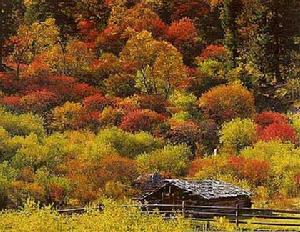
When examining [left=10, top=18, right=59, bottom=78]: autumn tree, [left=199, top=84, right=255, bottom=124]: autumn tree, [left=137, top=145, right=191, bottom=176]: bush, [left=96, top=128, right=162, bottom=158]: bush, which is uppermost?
[left=10, top=18, right=59, bottom=78]: autumn tree

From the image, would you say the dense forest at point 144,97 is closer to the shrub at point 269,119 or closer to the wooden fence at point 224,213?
the shrub at point 269,119

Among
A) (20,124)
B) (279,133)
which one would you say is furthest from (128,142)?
(279,133)

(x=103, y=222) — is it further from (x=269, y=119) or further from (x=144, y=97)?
(x=144, y=97)

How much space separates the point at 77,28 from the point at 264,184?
2265 inches

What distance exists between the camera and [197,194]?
190 ft

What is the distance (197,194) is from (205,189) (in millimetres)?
1523

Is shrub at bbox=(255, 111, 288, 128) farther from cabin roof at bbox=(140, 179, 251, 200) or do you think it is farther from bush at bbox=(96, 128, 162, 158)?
cabin roof at bbox=(140, 179, 251, 200)

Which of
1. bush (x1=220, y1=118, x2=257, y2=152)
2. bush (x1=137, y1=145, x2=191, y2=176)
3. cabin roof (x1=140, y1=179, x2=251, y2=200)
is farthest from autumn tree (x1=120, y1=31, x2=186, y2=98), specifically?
cabin roof (x1=140, y1=179, x2=251, y2=200)

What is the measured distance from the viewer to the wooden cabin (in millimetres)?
58312

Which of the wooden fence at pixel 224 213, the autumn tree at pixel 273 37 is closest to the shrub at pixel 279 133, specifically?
the autumn tree at pixel 273 37

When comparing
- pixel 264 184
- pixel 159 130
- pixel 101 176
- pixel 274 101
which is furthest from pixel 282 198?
pixel 274 101

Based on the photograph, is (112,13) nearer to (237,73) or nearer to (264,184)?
(237,73)

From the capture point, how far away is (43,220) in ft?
130

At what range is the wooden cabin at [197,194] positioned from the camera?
191ft
